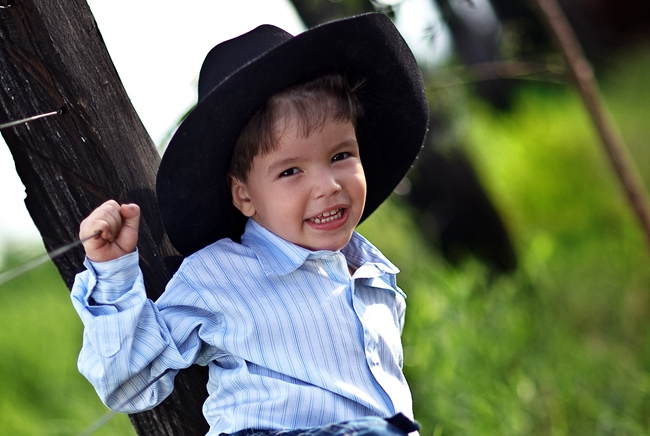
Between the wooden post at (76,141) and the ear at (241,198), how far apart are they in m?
0.17

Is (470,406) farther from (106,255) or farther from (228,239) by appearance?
(106,255)

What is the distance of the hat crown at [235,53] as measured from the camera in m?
1.58

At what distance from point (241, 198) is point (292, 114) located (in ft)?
0.72

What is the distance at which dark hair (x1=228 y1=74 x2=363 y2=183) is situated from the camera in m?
1.54

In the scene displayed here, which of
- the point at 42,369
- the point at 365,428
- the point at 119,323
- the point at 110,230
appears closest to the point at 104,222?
the point at 110,230

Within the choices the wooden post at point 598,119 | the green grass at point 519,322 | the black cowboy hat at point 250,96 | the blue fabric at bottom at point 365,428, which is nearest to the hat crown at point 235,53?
the black cowboy hat at point 250,96

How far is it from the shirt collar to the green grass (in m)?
1.37

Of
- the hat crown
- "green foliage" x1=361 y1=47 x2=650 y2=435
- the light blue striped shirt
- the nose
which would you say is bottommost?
"green foliage" x1=361 y1=47 x2=650 y2=435

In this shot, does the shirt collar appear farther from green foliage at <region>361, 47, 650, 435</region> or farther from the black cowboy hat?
green foliage at <region>361, 47, 650, 435</region>

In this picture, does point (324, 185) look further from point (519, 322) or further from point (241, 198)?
point (519, 322)

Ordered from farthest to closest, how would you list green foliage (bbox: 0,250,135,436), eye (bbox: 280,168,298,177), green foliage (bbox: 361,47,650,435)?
1. green foliage (bbox: 0,250,135,436)
2. green foliage (bbox: 361,47,650,435)
3. eye (bbox: 280,168,298,177)

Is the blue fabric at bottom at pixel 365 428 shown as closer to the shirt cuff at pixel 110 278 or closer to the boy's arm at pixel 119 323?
the boy's arm at pixel 119 323

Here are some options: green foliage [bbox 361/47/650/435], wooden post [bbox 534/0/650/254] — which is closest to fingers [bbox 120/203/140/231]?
green foliage [bbox 361/47/650/435]

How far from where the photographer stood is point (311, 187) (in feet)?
5.03
